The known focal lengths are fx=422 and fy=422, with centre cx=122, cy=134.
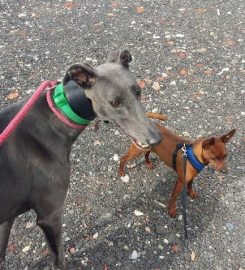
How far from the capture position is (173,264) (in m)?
4.34

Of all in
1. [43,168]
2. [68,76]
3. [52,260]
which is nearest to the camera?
[68,76]

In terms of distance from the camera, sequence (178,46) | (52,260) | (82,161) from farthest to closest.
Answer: (178,46) < (82,161) < (52,260)

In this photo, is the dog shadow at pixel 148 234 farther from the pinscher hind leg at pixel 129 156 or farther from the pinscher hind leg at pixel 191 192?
the pinscher hind leg at pixel 129 156

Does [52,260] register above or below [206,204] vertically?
above

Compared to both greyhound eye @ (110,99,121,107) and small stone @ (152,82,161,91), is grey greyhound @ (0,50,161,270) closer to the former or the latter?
greyhound eye @ (110,99,121,107)

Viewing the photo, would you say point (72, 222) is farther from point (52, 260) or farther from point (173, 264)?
point (173, 264)

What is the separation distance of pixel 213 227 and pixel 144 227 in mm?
766

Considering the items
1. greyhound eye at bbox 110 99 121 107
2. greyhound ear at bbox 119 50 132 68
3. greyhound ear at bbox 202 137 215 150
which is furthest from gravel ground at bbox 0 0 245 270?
greyhound ear at bbox 119 50 132 68

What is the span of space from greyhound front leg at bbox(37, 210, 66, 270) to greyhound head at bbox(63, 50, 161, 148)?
1.00 m

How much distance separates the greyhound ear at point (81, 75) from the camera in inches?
124

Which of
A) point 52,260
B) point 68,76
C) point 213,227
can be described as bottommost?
point 213,227

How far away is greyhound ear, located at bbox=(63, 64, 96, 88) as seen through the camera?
3162mm

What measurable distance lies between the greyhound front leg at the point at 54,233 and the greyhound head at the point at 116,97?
100 centimetres

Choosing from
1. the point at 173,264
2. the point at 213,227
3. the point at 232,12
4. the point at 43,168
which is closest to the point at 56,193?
the point at 43,168
